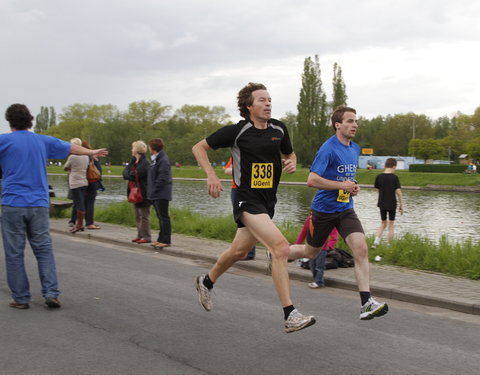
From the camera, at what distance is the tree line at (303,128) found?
78.9 meters

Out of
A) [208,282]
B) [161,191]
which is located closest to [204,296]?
[208,282]

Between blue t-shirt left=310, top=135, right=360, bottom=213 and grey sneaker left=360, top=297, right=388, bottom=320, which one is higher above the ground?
blue t-shirt left=310, top=135, right=360, bottom=213

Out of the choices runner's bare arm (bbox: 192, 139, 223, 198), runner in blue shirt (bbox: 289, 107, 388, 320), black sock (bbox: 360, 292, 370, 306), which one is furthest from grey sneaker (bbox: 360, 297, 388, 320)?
runner's bare arm (bbox: 192, 139, 223, 198)

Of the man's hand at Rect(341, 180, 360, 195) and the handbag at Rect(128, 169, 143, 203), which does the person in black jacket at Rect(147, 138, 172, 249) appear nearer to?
the handbag at Rect(128, 169, 143, 203)

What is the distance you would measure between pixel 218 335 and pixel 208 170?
1427 mm

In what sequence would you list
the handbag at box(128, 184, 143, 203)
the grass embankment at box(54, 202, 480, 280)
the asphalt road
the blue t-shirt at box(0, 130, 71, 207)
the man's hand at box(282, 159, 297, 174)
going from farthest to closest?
the handbag at box(128, 184, 143, 203) → the grass embankment at box(54, 202, 480, 280) → the blue t-shirt at box(0, 130, 71, 207) → the man's hand at box(282, 159, 297, 174) → the asphalt road

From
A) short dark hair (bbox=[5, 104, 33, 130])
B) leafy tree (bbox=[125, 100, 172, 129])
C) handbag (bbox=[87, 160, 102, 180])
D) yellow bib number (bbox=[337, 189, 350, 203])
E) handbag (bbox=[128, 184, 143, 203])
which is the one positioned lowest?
handbag (bbox=[128, 184, 143, 203])

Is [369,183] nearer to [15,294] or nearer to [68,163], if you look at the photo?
[68,163]

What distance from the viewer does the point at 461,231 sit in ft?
56.3

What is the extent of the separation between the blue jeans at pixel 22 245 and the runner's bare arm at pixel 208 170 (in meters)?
1.82

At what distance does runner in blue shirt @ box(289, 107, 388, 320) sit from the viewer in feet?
18.9

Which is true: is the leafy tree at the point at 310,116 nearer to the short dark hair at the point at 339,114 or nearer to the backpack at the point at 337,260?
the backpack at the point at 337,260

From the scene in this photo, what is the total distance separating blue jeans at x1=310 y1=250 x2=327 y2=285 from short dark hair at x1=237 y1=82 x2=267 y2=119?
2.65 metres

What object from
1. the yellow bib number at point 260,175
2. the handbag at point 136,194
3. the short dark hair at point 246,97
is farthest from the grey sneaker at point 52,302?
the handbag at point 136,194
